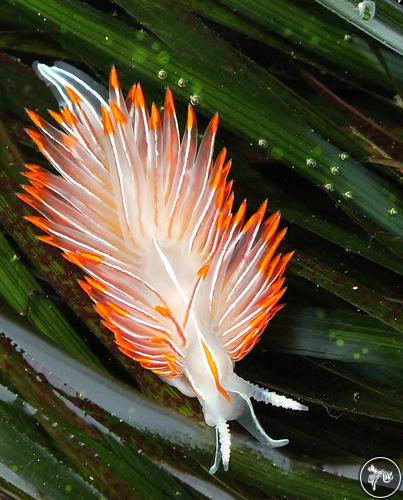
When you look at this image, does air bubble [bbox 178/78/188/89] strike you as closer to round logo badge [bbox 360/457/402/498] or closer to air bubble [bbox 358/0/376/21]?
air bubble [bbox 358/0/376/21]

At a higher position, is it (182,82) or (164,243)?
(182,82)

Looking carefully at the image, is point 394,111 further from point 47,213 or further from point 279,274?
point 47,213

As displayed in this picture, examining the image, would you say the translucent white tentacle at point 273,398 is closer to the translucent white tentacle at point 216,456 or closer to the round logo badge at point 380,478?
the translucent white tentacle at point 216,456

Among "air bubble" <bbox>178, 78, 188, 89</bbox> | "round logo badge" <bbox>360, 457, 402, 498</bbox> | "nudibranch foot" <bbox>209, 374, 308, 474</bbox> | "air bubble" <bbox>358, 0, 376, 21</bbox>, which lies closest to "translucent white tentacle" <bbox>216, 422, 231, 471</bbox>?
"nudibranch foot" <bbox>209, 374, 308, 474</bbox>

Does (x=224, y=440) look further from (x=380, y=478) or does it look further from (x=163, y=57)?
(x=163, y=57)

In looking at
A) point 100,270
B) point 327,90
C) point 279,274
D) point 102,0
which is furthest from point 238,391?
point 102,0

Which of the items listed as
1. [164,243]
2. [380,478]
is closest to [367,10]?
[164,243]
